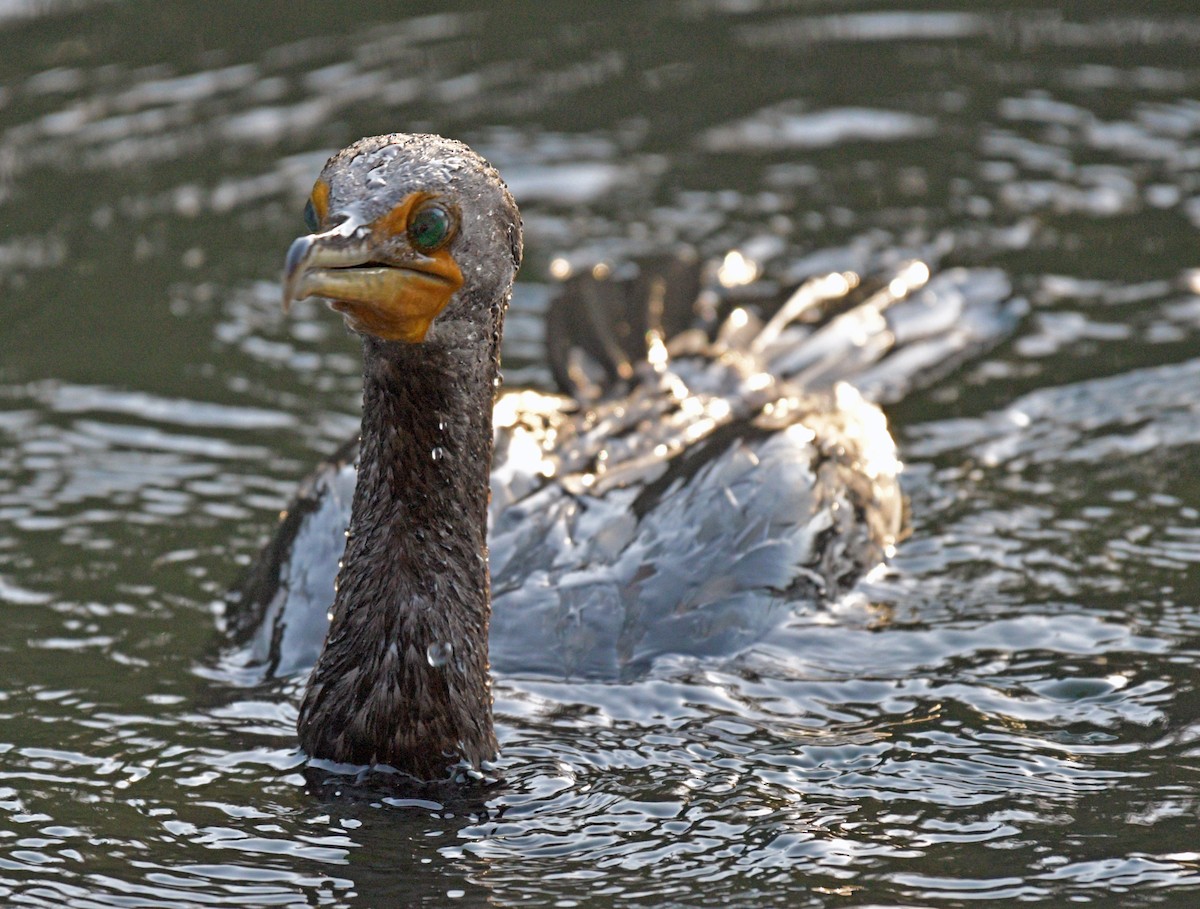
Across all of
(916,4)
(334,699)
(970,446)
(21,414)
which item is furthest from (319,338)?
(916,4)

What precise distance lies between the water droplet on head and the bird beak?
2.60 ft

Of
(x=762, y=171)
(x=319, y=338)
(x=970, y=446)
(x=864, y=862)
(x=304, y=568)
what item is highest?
(x=762, y=171)

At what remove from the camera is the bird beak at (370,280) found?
13.4 ft

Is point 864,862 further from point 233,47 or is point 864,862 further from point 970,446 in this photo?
point 233,47

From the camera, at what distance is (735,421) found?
644 centimetres

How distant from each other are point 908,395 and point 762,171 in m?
2.19

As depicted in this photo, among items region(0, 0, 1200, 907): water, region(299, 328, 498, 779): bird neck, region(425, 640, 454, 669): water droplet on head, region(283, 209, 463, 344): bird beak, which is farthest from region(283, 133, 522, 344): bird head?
region(0, 0, 1200, 907): water

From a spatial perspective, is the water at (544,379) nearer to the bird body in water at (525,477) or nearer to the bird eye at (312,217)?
the bird body in water at (525,477)

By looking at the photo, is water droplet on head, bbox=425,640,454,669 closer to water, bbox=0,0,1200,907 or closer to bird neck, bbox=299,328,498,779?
bird neck, bbox=299,328,498,779

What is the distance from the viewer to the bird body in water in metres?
4.43

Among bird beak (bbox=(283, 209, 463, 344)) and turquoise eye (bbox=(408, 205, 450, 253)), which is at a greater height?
turquoise eye (bbox=(408, 205, 450, 253))

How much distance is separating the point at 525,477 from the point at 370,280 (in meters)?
1.84

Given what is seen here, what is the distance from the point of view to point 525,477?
6.00 metres

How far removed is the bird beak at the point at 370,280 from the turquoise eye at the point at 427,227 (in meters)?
0.03
